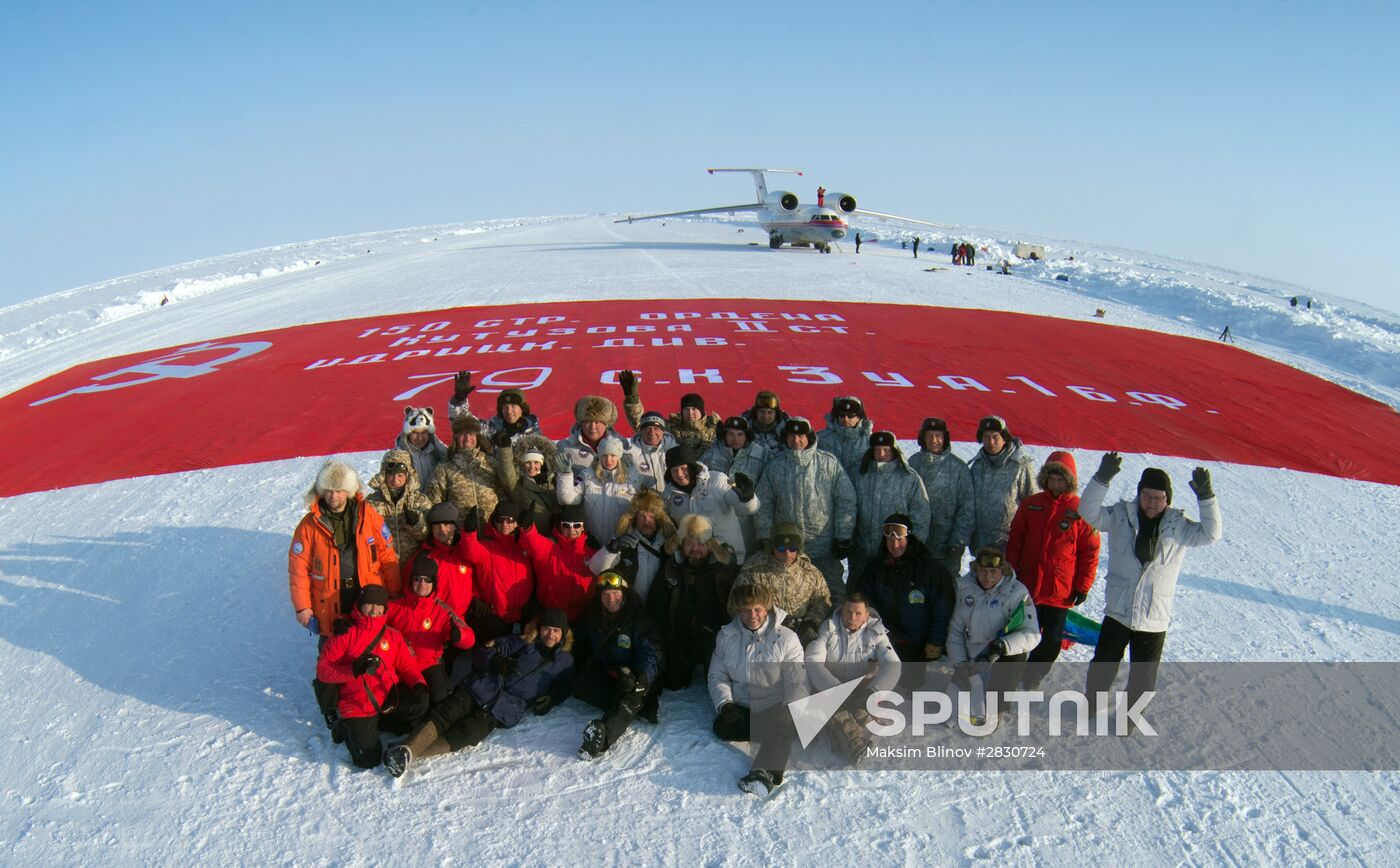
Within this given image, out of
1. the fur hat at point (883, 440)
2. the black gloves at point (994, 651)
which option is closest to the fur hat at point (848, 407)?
the fur hat at point (883, 440)

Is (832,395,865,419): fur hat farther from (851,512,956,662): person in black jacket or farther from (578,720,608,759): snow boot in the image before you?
(578,720,608,759): snow boot

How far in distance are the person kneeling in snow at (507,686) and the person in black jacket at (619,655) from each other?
0.15 meters

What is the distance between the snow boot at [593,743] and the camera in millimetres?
3959

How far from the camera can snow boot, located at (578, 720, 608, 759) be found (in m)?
3.96

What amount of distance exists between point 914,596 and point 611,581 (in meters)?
1.66

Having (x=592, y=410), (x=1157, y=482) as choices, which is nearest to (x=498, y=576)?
(x=592, y=410)

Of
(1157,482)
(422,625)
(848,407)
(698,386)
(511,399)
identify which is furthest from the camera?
(698,386)

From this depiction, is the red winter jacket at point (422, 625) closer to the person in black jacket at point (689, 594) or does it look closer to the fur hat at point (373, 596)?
the fur hat at point (373, 596)

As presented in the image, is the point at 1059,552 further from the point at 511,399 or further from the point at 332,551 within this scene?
the point at 332,551

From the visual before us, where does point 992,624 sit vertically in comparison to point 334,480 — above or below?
below

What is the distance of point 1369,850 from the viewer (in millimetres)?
3426

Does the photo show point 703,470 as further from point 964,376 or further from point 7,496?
point 964,376

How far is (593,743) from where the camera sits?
13.0ft
